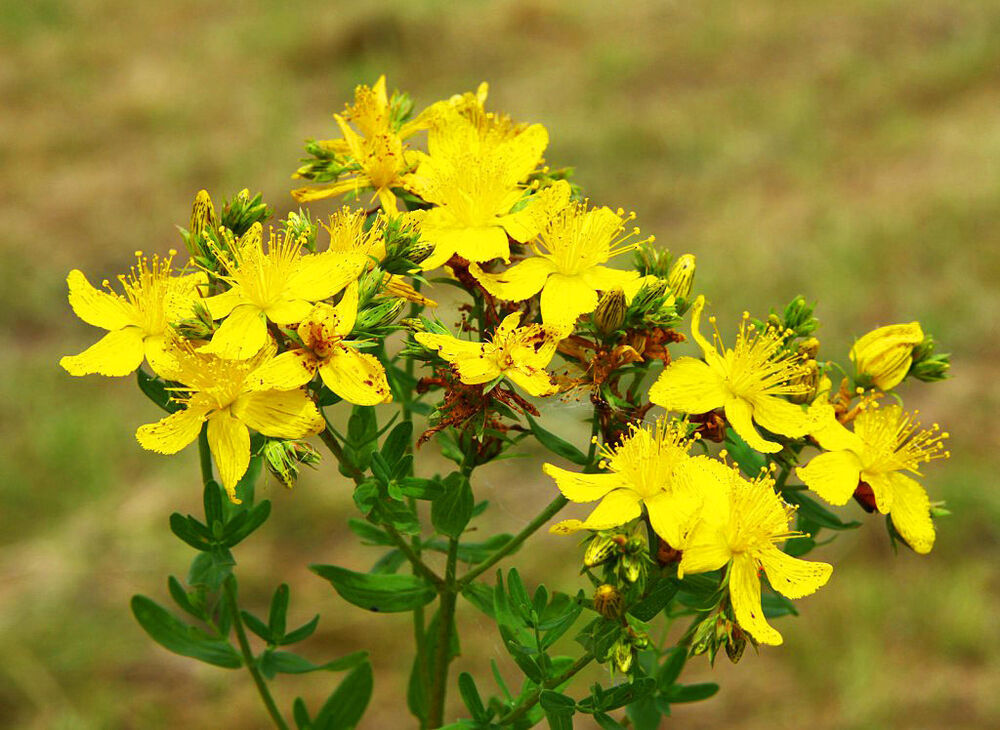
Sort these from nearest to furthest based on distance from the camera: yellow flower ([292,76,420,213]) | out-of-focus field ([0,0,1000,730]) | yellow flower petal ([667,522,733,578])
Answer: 1. yellow flower petal ([667,522,733,578])
2. yellow flower ([292,76,420,213])
3. out-of-focus field ([0,0,1000,730])

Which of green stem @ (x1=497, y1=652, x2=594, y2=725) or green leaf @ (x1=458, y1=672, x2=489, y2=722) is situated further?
green leaf @ (x1=458, y1=672, x2=489, y2=722)

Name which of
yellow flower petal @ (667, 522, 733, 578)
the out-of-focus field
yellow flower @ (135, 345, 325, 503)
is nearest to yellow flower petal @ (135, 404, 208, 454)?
yellow flower @ (135, 345, 325, 503)

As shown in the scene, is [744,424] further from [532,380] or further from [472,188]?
[472,188]

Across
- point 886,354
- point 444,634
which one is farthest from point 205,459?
point 886,354

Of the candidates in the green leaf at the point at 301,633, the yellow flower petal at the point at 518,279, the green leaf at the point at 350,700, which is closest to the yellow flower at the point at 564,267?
the yellow flower petal at the point at 518,279

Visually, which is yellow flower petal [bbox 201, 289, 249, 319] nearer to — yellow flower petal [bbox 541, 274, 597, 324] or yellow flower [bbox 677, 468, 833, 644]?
yellow flower petal [bbox 541, 274, 597, 324]

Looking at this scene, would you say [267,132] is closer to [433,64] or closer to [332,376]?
[433,64]
